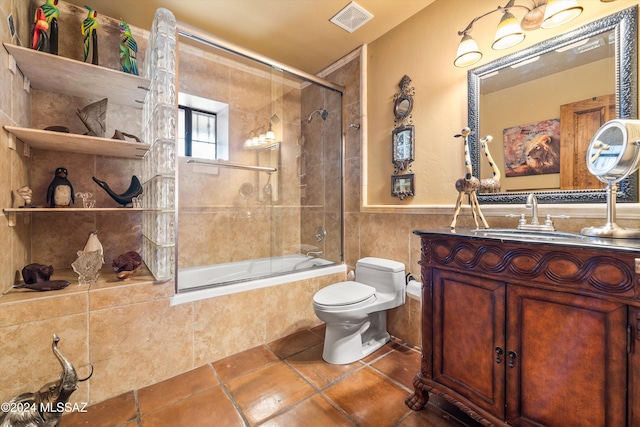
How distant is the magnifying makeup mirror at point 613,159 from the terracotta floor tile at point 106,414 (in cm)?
237

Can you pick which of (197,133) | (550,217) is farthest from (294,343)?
(197,133)

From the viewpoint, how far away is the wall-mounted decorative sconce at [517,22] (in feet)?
4.14

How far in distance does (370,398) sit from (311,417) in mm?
359

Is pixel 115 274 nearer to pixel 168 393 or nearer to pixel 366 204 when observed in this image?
pixel 168 393

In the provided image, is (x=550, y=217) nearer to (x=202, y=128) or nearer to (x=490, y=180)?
(x=490, y=180)

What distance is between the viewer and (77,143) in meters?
1.70

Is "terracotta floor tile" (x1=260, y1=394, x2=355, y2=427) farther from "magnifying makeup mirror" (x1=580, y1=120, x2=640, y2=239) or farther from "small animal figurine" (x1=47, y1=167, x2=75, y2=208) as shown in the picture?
"small animal figurine" (x1=47, y1=167, x2=75, y2=208)

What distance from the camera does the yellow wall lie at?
5.84 ft

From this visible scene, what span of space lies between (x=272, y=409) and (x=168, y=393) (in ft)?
2.10

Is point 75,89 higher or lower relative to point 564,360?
higher

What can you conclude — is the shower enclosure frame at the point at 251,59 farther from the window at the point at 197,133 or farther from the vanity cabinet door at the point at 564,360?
the vanity cabinet door at the point at 564,360

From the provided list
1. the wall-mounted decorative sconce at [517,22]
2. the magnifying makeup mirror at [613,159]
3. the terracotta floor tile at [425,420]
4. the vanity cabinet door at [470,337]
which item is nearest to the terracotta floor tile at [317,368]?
the terracotta floor tile at [425,420]

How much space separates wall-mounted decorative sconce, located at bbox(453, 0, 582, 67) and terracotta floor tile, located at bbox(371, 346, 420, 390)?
6.56ft

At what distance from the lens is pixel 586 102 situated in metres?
1.32
